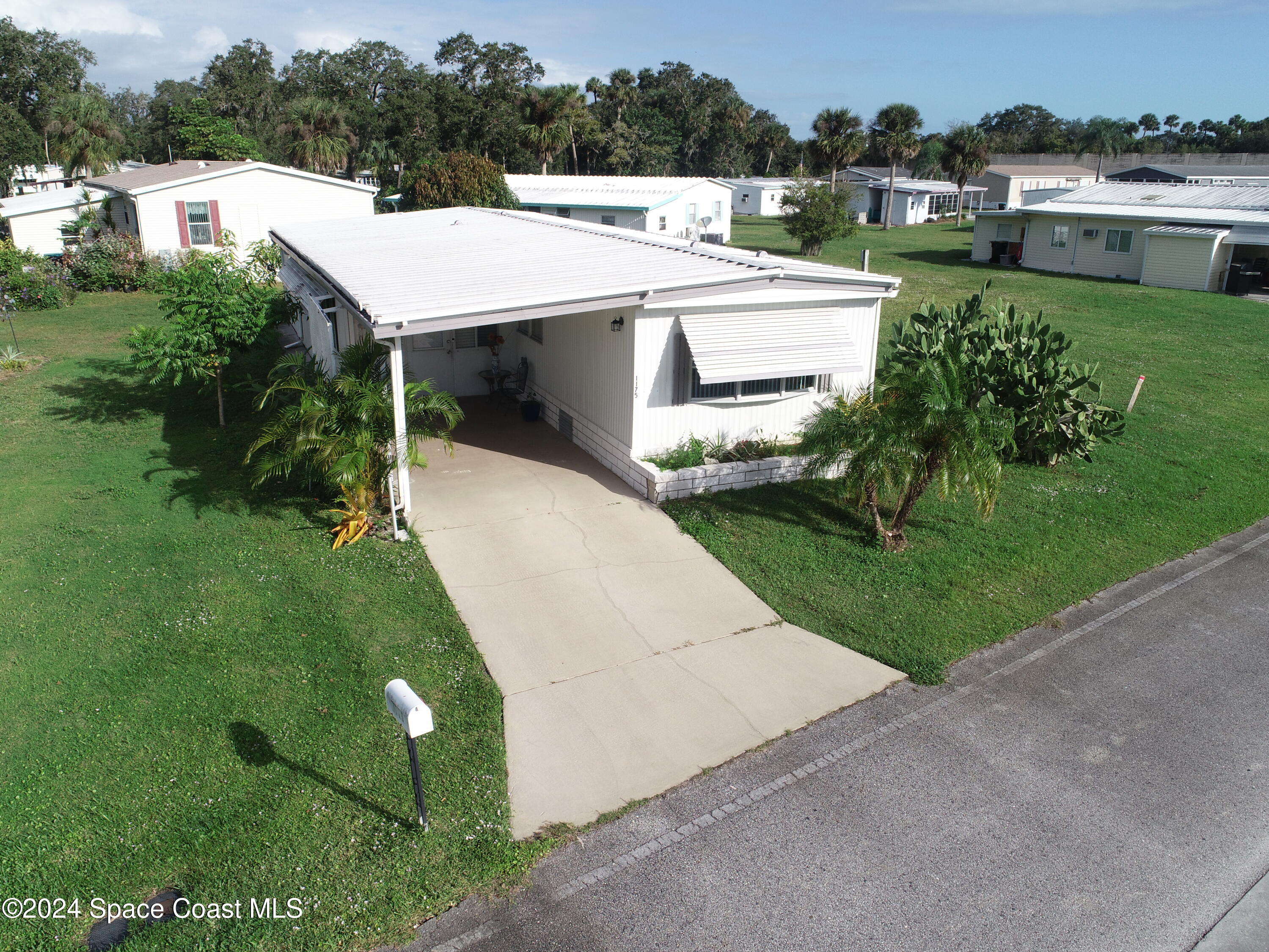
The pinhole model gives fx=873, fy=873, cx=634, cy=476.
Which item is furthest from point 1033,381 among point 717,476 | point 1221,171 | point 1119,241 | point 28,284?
point 1221,171

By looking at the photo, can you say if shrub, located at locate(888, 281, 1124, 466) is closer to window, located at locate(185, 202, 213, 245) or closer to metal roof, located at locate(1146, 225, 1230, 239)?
metal roof, located at locate(1146, 225, 1230, 239)

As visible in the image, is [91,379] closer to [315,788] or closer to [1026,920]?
[315,788]

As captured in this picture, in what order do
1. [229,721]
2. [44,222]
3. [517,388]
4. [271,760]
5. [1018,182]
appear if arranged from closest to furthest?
[271,760], [229,721], [517,388], [44,222], [1018,182]

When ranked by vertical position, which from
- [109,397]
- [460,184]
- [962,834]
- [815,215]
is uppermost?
[460,184]

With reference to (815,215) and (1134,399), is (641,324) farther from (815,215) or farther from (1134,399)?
(815,215)

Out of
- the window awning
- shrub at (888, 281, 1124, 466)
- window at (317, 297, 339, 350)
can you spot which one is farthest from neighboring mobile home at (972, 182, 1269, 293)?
window at (317, 297, 339, 350)

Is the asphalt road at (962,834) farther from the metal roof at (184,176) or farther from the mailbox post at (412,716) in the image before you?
the metal roof at (184,176)
